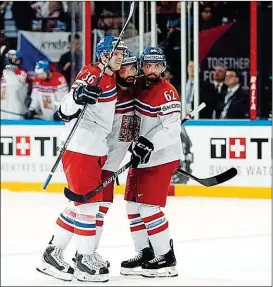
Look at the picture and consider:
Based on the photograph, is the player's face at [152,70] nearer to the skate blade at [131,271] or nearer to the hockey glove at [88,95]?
the hockey glove at [88,95]

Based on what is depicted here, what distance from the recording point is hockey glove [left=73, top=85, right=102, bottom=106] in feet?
15.1

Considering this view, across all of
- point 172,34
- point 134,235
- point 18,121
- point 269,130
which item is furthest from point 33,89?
point 134,235

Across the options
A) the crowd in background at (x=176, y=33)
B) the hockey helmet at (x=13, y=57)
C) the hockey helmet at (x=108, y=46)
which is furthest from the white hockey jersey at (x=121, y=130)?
the hockey helmet at (x=13, y=57)

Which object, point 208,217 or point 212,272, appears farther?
point 208,217

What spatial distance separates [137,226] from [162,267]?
0.23 m

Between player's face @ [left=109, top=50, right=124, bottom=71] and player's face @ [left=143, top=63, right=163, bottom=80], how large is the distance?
0.20 m

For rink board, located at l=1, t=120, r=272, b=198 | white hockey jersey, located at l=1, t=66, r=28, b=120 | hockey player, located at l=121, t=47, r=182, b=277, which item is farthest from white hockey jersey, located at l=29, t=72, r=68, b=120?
hockey player, located at l=121, t=47, r=182, b=277

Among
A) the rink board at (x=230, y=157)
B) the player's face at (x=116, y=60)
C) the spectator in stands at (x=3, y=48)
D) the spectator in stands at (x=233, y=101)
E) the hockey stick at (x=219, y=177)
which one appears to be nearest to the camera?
the player's face at (x=116, y=60)

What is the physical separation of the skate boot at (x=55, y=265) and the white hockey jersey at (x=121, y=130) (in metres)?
0.44

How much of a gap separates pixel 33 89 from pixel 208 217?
84.0 inches

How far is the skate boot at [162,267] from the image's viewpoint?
5.00m

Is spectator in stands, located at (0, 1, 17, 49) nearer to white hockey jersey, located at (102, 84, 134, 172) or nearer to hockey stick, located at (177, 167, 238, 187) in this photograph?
hockey stick, located at (177, 167, 238, 187)

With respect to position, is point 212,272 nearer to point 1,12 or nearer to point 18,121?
point 18,121

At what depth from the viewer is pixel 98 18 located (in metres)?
8.49
